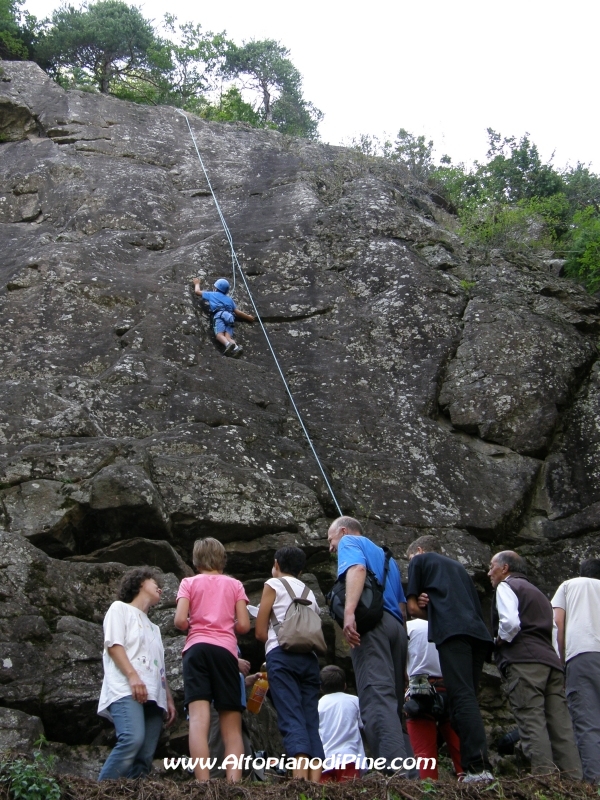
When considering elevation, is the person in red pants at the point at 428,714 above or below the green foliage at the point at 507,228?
below

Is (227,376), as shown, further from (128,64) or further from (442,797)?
(128,64)

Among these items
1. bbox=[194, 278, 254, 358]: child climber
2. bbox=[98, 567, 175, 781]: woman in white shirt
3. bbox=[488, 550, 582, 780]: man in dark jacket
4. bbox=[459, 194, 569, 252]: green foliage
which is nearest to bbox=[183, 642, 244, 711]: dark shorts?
bbox=[98, 567, 175, 781]: woman in white shirt

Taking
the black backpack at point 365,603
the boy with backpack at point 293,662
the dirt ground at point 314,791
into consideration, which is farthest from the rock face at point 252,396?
the dirt ground at point 314,791

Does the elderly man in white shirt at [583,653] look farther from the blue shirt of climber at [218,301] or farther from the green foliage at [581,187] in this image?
the green foliage at [581,187]

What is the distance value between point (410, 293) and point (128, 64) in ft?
53.3

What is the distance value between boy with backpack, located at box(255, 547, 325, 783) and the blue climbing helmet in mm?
6403

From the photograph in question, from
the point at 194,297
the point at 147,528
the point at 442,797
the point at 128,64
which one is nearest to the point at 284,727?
the point at 442,797

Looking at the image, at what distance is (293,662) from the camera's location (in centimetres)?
614

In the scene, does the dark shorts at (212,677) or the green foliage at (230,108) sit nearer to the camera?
the dark shorts at (212,677)

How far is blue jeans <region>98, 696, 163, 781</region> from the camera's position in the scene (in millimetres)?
5617

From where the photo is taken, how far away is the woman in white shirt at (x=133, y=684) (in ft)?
18.6

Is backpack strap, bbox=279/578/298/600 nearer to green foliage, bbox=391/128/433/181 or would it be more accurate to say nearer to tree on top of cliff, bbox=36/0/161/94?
green foliage, bbox=391/128/433/181

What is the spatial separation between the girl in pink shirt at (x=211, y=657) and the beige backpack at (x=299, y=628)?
30 centimetres

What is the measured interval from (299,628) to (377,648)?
586mm
